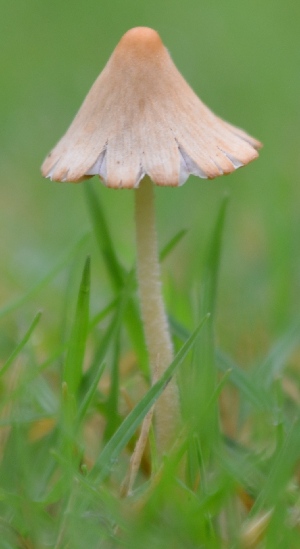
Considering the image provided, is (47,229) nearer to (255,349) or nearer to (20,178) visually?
(20,178)

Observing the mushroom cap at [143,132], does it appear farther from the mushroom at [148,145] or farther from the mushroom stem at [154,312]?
the mushroom stem at [154,312]

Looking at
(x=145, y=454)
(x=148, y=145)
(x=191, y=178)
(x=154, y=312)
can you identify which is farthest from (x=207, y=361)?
(x=191, y=178)

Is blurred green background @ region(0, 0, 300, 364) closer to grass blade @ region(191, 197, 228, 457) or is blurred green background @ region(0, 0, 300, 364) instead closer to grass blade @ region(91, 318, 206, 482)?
grass blade @ region(191, 197, 228, 457)

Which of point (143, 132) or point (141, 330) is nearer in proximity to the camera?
point (143, 132)

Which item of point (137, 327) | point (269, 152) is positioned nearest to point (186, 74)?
point (269, 152)

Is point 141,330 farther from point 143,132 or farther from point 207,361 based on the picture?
point 143,132

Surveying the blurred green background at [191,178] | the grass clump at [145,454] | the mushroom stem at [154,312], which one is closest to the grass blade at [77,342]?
the grass clump at [145,454]

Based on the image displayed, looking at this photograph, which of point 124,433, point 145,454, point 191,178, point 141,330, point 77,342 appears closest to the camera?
point 124,433
